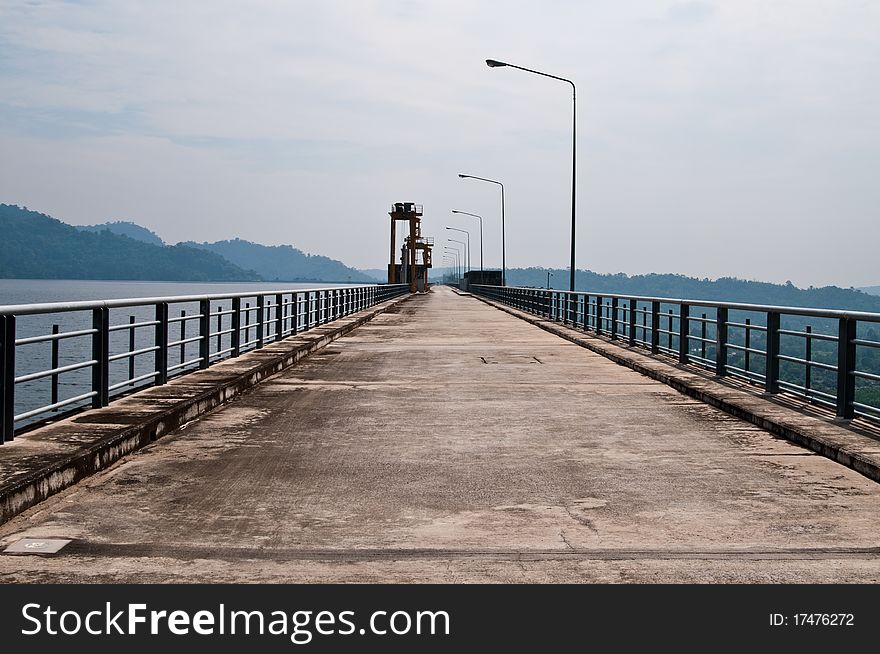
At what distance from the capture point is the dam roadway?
5.59m

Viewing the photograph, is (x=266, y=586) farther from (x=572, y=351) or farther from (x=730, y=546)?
(x=572, y=351)

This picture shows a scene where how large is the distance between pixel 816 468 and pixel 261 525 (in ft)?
15.3

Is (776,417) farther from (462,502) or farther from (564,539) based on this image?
(564,539)

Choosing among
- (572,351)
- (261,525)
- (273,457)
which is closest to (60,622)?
(261,525)

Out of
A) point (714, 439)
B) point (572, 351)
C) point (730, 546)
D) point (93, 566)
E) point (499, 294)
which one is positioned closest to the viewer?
point (93, 566)

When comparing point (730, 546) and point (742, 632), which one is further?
point (730, 546)

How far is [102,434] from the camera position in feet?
29.1

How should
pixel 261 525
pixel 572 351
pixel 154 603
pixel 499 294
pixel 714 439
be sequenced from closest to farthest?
pixel 154 603 < pixel 261 525 < pixel 714 439 < pixel 572 351 < pixel 499 294

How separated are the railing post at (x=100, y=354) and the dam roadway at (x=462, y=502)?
943 mm

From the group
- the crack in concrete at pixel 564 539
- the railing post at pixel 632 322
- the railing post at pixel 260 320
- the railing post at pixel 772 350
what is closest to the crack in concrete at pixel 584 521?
the crack in concrete at pixel 564 539

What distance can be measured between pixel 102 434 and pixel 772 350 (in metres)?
8.06

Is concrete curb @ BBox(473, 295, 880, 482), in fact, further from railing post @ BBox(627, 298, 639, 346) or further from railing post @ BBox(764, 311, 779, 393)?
railing post @ BBox(627, 298, 639, 346)

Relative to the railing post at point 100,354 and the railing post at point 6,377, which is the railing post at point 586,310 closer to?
the railing post at point 100,354

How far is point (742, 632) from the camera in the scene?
4.61 m
